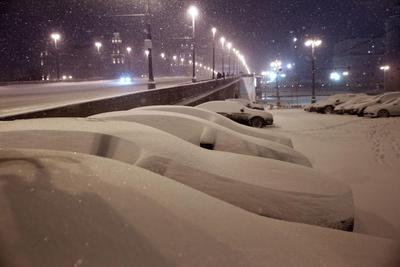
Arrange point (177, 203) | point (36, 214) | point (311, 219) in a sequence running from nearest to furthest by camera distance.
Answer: point (36, 214), point (177, 203), point (311, 219)

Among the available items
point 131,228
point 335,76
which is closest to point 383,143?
point 131,228

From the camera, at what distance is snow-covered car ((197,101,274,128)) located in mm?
18172

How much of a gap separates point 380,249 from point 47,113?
666cm

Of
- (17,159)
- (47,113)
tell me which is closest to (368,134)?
(47,113)

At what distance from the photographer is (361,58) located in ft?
350

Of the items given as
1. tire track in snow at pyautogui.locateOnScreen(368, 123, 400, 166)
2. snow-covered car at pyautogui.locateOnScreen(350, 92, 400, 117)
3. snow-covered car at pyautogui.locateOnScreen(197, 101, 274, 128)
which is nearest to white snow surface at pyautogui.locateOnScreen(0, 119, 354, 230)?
tire track in snow at pyautogui.locateOnScreen(368, 123, 400, 166)

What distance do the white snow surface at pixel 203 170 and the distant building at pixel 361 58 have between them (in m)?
91.3

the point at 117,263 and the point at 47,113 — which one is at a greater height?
the point at 47,113

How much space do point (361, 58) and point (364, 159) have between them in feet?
334

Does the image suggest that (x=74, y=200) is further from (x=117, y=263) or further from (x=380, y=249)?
(x=380, y=249)

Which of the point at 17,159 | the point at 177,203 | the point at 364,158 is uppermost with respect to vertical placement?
the point at 17,159

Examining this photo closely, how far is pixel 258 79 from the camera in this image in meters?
93.2

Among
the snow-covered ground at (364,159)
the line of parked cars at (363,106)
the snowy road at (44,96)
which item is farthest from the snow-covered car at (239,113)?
the line of parked cars at (363,106)

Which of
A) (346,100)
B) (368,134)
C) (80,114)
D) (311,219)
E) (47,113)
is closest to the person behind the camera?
(311,219)
